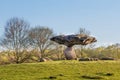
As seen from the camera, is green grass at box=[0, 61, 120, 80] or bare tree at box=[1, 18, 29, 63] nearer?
green grass at box=[0, 61, 120, 80]

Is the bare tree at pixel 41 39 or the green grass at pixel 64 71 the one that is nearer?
the green grass at pixel 64 71

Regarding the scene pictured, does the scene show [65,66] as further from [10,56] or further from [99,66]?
[10,56]

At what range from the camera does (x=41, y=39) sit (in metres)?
66.7

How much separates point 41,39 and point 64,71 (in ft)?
115

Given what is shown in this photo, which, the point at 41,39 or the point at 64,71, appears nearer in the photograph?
the point at 64,71

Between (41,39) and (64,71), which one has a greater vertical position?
(41,39)

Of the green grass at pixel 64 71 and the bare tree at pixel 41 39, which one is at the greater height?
the bare tree at pixel 41 39

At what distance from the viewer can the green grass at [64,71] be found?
28.4 m

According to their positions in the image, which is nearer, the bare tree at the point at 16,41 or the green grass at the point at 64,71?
the green grass at the point at 64,71

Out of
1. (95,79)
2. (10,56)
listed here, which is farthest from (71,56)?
(10,56)

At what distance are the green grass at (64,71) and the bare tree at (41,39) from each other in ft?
101

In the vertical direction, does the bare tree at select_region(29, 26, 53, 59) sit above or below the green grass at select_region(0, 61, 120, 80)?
above

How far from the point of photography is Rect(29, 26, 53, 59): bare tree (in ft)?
217

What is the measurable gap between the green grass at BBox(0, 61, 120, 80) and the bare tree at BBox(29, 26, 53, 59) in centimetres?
3075
